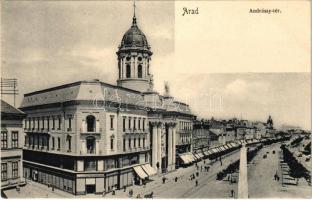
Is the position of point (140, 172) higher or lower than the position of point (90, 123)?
lower

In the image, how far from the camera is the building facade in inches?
904

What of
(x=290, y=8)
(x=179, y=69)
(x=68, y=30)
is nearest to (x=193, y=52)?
(x=179, y=69)

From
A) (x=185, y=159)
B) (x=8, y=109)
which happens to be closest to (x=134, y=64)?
(x=185, y=159)

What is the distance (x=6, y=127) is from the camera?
23.2 m

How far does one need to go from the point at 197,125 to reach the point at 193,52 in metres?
34.1

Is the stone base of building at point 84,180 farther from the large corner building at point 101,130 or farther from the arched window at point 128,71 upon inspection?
the arched window at point 128,71

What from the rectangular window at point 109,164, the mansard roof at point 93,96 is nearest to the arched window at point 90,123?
the mansard roof at point 93,96

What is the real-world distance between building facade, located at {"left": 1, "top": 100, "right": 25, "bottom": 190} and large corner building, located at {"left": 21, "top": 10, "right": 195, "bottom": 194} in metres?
5.71

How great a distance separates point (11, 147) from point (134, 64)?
17732 millimetres

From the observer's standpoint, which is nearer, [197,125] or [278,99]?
[278,99]

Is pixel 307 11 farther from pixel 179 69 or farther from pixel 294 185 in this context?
pixel 294 185

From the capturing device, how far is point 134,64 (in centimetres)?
3819

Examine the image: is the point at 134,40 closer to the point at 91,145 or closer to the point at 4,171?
the point at 91,145

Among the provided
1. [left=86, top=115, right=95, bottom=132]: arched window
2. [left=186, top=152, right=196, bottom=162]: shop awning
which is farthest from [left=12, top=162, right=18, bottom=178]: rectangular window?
[left=186, top=152, right=196, bottom=162]: shop awning
